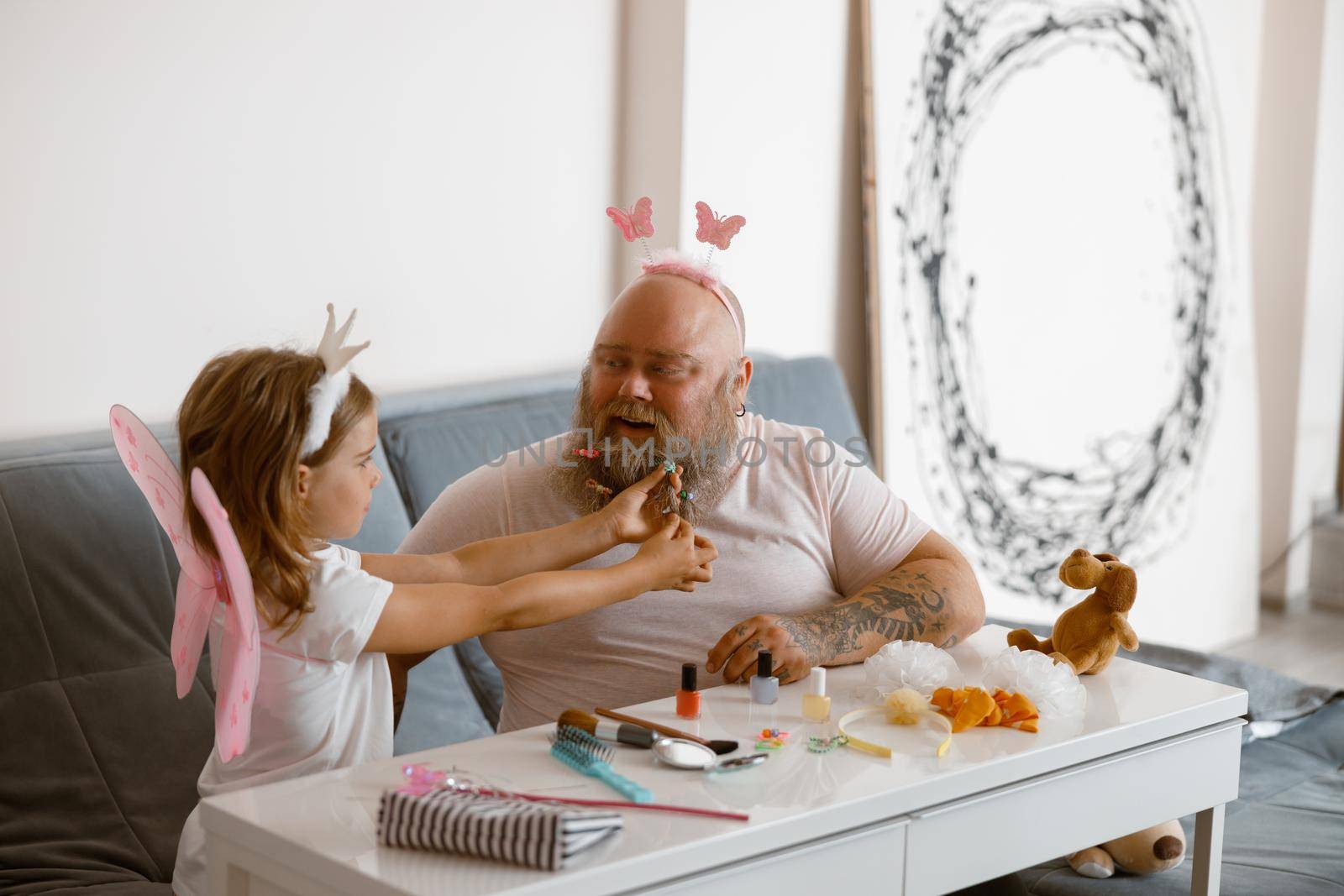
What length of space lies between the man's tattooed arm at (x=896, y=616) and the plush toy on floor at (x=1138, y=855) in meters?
0.41

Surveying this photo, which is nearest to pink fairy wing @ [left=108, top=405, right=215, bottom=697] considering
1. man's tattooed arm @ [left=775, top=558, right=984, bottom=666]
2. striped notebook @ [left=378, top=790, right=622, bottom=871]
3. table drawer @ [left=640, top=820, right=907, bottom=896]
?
striped notebook @ [left=378, top=790, right=622, bottom=871]

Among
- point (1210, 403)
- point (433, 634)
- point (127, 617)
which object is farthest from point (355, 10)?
point (1210, 403)

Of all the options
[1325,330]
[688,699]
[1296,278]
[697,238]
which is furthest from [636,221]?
[1325,330]

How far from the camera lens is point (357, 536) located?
2.44 m

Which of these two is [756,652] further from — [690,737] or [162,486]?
[162,486]

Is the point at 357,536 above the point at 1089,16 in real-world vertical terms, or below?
below

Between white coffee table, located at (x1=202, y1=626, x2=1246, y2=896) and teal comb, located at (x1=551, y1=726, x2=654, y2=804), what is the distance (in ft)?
0.05

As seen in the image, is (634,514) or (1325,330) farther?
(1325,330)

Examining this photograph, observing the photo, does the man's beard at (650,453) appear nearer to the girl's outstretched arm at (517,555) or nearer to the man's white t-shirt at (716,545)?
the man's white t-shirt at (716,545)

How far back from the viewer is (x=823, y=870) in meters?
1.48

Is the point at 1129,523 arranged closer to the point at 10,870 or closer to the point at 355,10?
the point at 355,10

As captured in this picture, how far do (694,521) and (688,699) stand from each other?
0.56m

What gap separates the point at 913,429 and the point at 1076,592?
85 cm

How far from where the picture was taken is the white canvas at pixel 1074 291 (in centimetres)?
369
